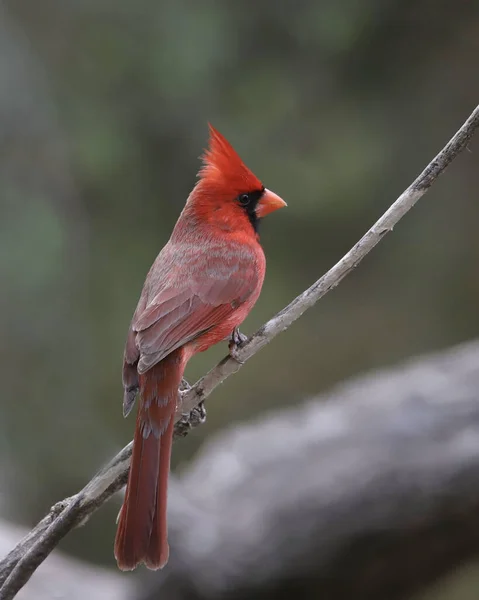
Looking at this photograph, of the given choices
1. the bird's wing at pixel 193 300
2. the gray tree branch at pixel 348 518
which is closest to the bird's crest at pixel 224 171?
the bird's wing at pixel 193 300

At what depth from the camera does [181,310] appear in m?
1.97

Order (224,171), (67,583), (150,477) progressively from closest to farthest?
(150,477), (224,171), (67,583)

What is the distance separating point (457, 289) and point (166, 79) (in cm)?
177

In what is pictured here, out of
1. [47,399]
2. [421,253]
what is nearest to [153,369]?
[47,399]

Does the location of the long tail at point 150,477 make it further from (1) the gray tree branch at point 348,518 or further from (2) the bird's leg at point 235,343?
(1) the gray tree branch at point 348,518

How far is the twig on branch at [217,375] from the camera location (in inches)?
64.7

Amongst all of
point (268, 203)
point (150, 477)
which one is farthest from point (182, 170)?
point (150, 477)

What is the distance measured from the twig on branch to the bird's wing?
0.14 metres

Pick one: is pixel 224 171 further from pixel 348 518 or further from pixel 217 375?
pixel 348 518

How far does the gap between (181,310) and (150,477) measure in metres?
0.38

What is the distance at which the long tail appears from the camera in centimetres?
164

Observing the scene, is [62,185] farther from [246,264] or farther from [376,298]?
[246,264]

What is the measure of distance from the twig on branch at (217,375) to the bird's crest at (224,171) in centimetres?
45

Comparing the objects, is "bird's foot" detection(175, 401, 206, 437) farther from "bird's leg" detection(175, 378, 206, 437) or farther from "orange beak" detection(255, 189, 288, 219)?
"orange beak" detection(255, 189, 288, 219)
